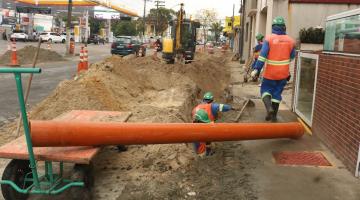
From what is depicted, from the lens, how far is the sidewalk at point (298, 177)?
4.74 meters

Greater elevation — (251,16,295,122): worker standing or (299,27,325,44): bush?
(299,27,325,44): bush

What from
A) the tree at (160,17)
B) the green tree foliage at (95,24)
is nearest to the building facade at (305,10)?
the green tree foliage at (95,24)

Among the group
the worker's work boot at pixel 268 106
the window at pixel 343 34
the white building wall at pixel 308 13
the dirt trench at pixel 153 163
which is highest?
the white building wall at pixel 308 13

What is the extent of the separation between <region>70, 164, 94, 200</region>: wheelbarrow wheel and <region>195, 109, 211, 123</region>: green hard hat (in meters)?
1.99

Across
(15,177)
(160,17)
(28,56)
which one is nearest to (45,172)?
(15,177)

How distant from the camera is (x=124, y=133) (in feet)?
16.3

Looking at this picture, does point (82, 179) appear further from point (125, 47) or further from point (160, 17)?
point (160, 17)

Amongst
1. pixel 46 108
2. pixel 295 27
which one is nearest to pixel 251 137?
pixel 46 108

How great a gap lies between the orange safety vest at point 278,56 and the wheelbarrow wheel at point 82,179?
4.08 m

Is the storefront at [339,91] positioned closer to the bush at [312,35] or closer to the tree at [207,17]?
the bush at [312,35]

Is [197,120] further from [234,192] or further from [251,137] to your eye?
[234,192]

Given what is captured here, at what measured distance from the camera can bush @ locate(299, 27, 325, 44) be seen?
17.0 meters

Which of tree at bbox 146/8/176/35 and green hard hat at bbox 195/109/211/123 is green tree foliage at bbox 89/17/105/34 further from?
green hard hat at bbox 195/109/211/123

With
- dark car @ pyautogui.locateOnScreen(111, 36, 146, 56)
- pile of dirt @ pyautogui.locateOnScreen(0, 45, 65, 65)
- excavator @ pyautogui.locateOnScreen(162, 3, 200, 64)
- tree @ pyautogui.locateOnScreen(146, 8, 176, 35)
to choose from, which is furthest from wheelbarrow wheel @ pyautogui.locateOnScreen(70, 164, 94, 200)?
tree @ pyautogui.locateOnScreen(146, 8, 176, 35)
